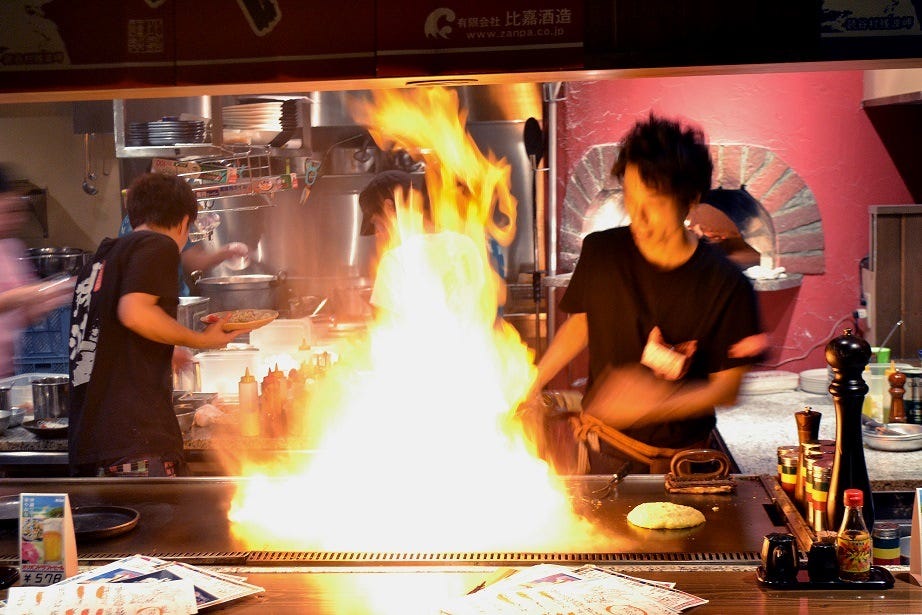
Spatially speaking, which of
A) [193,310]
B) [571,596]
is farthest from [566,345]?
[193,310]

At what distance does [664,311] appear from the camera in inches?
137

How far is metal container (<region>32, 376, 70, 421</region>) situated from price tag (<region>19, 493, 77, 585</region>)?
262 centimetres

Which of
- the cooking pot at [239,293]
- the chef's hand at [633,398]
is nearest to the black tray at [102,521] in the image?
the chef's hand at [633,398]

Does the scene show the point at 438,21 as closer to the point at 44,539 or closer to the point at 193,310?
the point at 44,539

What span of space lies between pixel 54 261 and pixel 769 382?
5.98m

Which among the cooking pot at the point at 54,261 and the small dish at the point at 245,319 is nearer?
the small dish at the point at 245,319

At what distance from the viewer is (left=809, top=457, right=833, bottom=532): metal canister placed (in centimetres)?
238

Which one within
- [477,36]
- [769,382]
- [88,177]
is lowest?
[769,382]

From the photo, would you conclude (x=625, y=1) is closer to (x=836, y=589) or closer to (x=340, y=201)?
(x=836, y=589)

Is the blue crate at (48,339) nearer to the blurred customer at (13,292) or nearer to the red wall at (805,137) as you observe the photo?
the blurred customer at (13,292)

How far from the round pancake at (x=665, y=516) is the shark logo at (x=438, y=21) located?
4.32 feet

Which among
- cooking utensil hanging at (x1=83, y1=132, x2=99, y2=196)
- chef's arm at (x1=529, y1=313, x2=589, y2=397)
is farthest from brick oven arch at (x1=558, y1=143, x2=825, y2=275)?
cooking utensil hanging at (x1=83, y1=132, x2=99, y2=196)

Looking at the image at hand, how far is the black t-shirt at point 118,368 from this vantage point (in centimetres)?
379

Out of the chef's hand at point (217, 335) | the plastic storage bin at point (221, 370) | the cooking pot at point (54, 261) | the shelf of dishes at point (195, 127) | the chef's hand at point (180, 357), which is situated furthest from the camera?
the cooking pot at point (54, 261)
